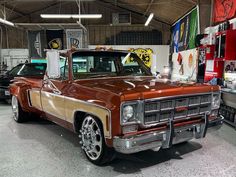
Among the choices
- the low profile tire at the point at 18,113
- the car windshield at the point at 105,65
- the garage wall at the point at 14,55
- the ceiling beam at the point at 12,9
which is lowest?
the low profile tire at the point at 18,113

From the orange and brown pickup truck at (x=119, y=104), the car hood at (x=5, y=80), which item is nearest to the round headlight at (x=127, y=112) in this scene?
the orange and brown pickup truck at (x=119, y=104)

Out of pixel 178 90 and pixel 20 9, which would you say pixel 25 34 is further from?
pixel 178 90

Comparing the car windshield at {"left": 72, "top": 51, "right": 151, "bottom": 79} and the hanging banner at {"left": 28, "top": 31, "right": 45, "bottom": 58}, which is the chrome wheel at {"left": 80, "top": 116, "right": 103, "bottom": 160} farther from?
the hanging banner at {"left": 28, "top": 31, "right": 45, "bottom": 58}

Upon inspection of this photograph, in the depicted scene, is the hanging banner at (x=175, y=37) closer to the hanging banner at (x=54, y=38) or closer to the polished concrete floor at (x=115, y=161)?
the hanging banner at (x=54, y=38)

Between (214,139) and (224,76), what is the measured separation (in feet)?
9.27

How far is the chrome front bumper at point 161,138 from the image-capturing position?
8.13ft

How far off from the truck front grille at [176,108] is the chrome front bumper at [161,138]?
5.4 inches

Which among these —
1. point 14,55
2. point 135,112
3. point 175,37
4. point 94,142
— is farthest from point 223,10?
point 14,55

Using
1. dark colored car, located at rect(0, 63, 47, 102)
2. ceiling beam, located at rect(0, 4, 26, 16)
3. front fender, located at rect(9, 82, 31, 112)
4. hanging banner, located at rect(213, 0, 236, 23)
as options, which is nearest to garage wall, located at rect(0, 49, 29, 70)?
ceiling beam, located at rect(0, 4, 26, 16)

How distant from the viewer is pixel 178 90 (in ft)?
9.12

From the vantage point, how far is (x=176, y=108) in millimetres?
2814

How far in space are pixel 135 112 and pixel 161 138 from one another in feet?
1.48

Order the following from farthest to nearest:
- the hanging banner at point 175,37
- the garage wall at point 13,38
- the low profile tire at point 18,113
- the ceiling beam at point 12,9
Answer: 1. the garage wall at point 13,38
2. the ceiling beam at point 12,9
3. the hanging banner at point 175,37
4. the low profile tire at point 18,113

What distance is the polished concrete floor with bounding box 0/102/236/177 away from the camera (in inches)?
114
